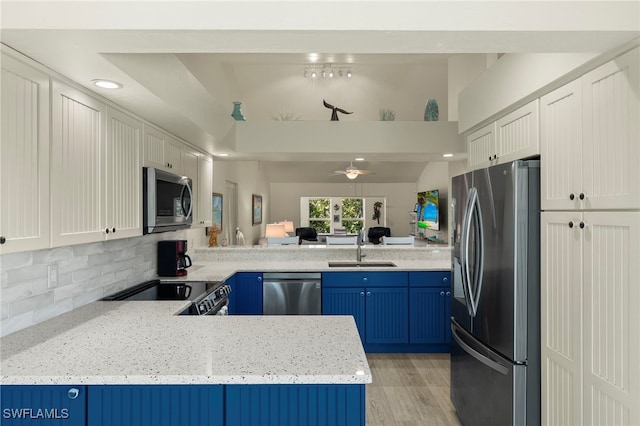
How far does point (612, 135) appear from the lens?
1.52m

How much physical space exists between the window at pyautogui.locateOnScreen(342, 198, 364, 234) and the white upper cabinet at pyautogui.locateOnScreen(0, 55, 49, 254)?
29.8 feet

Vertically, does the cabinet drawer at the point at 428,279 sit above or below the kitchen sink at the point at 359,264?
below

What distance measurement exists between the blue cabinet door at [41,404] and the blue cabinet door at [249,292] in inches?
91.9

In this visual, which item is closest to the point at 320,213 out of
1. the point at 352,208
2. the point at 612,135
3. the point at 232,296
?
the point at 352,208

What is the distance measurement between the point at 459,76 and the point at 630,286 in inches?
163

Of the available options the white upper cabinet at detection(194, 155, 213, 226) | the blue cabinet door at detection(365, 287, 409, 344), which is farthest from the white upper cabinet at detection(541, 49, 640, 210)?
the white upper cabinet at detection(194, 155, 213, 226)

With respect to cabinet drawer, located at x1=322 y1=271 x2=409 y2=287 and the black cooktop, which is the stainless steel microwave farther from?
cabinet drawer, located at x1=322 y1=271 x2=409 y2=287

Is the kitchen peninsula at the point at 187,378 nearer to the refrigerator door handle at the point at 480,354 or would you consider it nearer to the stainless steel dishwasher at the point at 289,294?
the refrigerator door handle at the point at 480,354

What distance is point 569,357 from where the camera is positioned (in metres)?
1.75

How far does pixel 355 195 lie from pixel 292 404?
911 centimetres

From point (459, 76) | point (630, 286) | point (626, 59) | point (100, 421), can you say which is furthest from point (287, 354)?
point (459, 76)

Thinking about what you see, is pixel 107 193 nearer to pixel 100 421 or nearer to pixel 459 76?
pixel 100 421

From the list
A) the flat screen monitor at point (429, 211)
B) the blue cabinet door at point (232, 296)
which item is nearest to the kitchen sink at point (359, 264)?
the blue cabinet door at point (232, 296)

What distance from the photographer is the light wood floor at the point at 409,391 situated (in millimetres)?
2629
